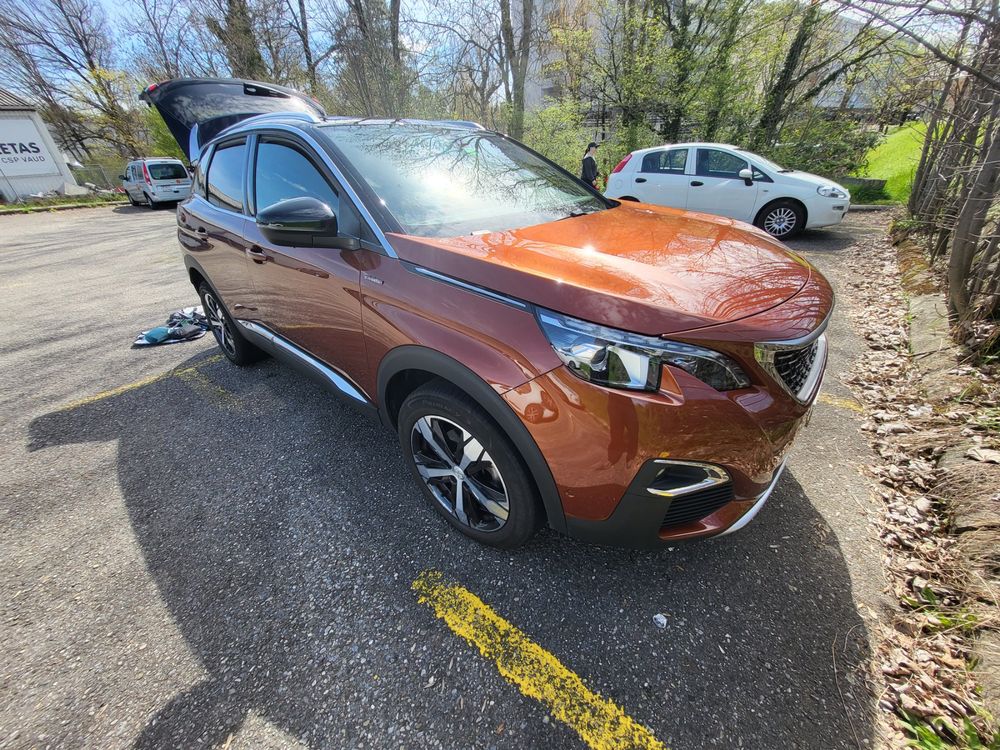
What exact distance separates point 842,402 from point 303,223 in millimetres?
3649

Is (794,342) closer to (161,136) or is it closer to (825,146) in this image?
(825,146)

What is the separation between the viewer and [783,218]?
736cm

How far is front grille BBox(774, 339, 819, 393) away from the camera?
146cm

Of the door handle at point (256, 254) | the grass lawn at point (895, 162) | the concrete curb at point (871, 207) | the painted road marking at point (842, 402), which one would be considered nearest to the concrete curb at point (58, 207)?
the door handle at point (256, 254)

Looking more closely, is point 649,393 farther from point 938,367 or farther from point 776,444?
point 938,367

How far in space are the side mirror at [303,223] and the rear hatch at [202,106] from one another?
159 inches

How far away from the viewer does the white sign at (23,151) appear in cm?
1823

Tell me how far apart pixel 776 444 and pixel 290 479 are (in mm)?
2470

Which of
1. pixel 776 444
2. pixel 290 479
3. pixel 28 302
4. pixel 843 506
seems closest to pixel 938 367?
pixel 843 506

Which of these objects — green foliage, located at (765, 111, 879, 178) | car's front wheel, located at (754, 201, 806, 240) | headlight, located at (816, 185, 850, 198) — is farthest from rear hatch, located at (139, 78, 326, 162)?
green foliage, located at (765, 111, 879, 178)

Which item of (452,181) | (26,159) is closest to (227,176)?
(452,181)

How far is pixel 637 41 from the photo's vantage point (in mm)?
12453

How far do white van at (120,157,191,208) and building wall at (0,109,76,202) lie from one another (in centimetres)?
617

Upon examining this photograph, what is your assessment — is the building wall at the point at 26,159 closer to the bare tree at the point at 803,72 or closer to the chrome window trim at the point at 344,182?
the chrome window trim at the point at 344,182
